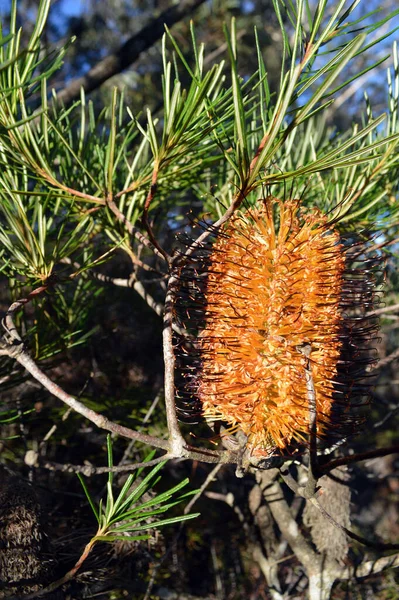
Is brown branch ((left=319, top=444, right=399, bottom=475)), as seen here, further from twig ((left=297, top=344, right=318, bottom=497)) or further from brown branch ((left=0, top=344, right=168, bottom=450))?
brown branch ((left=0, top=344, right=168, bottom=450))

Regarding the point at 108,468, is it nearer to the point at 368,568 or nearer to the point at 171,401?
the point at 171,401

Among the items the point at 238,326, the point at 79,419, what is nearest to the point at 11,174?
the point at 238,326

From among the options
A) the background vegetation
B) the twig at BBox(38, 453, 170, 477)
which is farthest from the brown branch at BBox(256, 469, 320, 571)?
the twig at BBox(38, 453, 170, 477)

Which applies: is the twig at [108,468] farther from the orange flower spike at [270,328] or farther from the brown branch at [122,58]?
the brown branch at [122,58]

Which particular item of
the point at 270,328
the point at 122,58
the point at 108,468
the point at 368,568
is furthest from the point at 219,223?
the point at 122,58

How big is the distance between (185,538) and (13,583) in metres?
0.48

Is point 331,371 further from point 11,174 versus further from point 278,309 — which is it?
point 11,174

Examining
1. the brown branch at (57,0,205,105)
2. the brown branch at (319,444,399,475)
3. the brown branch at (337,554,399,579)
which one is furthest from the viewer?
the brown branch at (57,0,205,105)

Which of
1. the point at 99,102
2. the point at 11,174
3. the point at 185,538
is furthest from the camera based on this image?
the point at 99,102

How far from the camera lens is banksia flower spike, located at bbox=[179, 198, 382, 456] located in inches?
14.3

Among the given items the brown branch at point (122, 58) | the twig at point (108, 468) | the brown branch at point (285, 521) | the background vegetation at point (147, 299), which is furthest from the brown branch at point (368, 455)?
the brown branch at point (122, 58)

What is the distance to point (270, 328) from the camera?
37 centimetres

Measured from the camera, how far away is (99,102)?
3010 mm

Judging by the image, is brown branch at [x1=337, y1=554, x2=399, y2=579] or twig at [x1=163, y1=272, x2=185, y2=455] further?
brown branch at [x1=337, y1=554, x2=399, y2=579]
